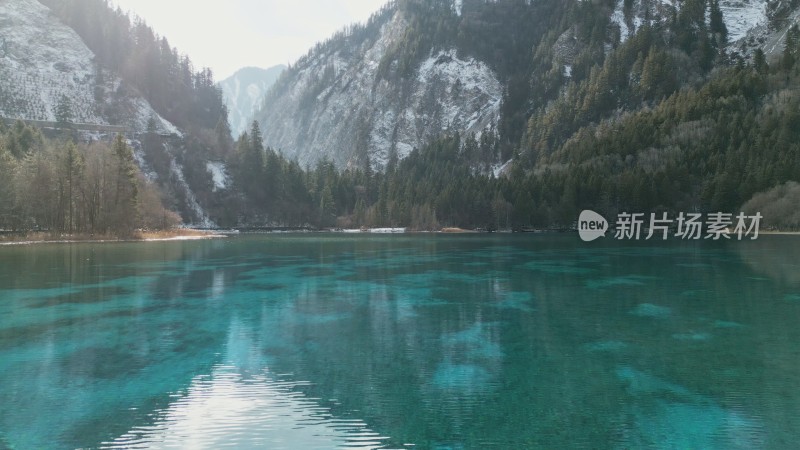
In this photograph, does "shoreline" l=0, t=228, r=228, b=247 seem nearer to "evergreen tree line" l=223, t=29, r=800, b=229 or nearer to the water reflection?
the water reflection

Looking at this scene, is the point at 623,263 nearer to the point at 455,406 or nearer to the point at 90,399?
the point at 455,406

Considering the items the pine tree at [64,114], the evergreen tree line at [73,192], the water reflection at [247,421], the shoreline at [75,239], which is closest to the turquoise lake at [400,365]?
the water reflection at [247,421]

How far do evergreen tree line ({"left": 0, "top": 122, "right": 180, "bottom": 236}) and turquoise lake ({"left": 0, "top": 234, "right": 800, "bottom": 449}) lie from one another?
5953cm

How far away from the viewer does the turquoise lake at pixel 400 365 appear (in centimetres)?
1359

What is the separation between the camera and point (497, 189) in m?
188

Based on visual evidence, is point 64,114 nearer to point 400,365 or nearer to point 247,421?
point 400,365

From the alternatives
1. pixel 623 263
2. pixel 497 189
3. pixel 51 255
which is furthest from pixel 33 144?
pixel 623 263

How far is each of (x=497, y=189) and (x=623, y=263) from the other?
5074 inches

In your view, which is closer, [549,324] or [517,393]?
[517,393]

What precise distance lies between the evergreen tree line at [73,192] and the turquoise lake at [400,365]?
195ft

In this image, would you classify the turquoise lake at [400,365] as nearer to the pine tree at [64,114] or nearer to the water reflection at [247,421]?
the water reflection at [247,421]

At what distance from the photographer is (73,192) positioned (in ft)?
321

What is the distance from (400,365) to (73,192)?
323ft

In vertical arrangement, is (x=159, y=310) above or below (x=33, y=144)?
below
